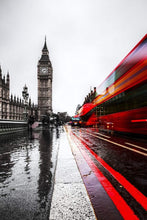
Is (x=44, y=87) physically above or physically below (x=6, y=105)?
above

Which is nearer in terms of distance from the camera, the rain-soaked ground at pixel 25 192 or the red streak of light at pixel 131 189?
the rain-soaked ground at pixel 25 192

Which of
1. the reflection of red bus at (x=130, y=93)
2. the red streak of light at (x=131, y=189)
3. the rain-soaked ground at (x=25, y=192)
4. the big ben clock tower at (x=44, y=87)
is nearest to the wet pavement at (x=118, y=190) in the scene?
the red streak of light at (x=131, y=189)

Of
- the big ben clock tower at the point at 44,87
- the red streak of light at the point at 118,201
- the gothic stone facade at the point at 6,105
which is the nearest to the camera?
the red streak of light at the point at 118,201

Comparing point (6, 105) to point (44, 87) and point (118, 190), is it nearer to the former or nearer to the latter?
point (44, 87)

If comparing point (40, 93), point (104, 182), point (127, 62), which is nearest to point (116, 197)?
point (104, 182)

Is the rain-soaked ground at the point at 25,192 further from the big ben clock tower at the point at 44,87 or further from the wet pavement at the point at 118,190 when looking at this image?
the big ben clock tower at the point at 44,87

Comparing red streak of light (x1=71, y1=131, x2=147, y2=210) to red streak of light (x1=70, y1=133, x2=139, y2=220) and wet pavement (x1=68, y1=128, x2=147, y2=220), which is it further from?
red streak of light (x1=70, y1=133, x2=139, y2=220)

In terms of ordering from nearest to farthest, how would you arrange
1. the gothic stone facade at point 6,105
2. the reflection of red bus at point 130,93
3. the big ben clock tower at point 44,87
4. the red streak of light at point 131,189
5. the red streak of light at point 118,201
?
the red streak of light at point 118,201 < the red streak of light at point 131,189 < the reflection of red bus at point 130,93 < the gothic stone facade at point 6,105 < the big ben clock tower at point 44,87

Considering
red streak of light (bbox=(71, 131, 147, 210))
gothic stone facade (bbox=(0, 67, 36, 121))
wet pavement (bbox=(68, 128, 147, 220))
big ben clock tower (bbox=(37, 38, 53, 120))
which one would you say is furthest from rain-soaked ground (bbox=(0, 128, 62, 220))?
big ben clock tower (bbox=(37, 38, 53, 120))

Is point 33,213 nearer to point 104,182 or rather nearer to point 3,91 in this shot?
point 104,182

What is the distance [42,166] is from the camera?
11.5 feet

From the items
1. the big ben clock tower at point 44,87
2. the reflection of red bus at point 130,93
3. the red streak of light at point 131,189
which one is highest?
the big ben clock tower at point 44,87

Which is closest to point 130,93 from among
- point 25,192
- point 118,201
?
point 118,201

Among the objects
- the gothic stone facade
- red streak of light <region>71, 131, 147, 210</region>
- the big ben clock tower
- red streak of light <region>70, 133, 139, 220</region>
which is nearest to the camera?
red streak of light <region>70, 133, 139, 220</region>
